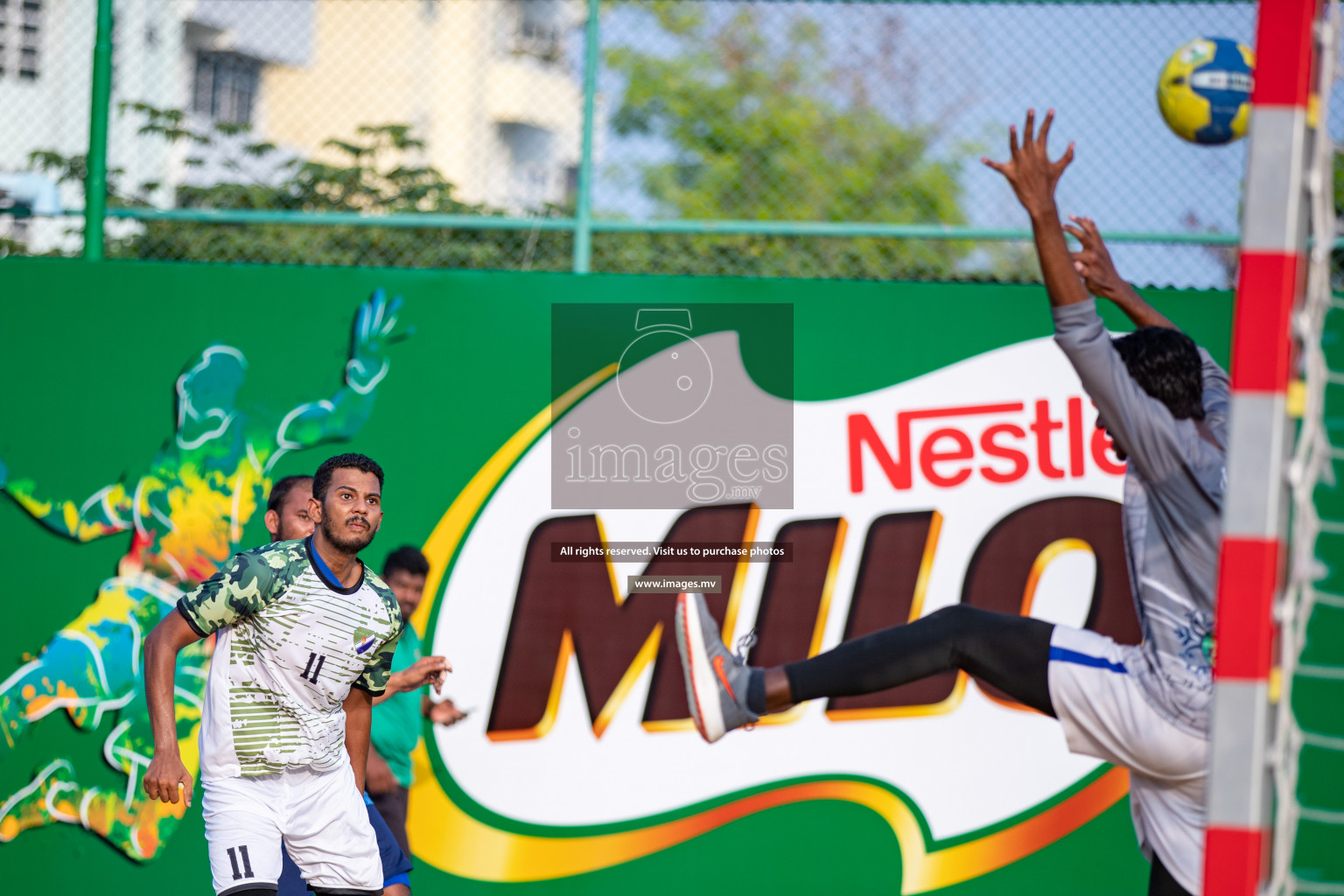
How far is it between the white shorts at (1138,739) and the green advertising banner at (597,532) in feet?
5.71

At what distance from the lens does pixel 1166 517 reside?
3.48m

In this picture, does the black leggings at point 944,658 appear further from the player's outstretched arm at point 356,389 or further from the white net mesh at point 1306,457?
the player's outstretched arm at point 356,389

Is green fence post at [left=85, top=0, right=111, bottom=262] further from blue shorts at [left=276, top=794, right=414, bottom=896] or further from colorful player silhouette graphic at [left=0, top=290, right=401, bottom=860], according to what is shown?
blue shorts at [left=276, top=794, right=414, bottom=896]

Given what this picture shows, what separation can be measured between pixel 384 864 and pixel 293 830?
1.70 feet

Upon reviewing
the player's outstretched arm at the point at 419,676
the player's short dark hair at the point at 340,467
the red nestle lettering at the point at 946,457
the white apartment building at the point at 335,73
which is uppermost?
the white apartment building at the point at 335,73

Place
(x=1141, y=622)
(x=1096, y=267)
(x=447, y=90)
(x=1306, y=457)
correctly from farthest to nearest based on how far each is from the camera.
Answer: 1. (x=447, y=90)
2. (x=1096, y=267)
3. (x=1141, y=622)
4. (x=1306, y=457)

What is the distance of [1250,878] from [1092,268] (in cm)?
185

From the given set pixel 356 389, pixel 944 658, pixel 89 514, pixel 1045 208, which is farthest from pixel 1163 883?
pixel 89 514

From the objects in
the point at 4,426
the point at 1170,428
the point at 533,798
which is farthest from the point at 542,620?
the point at 1170,428

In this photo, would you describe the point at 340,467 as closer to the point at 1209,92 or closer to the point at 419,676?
the point at 419,676

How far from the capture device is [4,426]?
567 cm

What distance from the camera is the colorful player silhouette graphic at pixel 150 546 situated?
5.54m

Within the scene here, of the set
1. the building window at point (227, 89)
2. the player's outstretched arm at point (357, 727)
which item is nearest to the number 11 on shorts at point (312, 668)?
the player's outstretched arm at point (357, 727)

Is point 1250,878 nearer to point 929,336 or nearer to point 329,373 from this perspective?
point 929,336
